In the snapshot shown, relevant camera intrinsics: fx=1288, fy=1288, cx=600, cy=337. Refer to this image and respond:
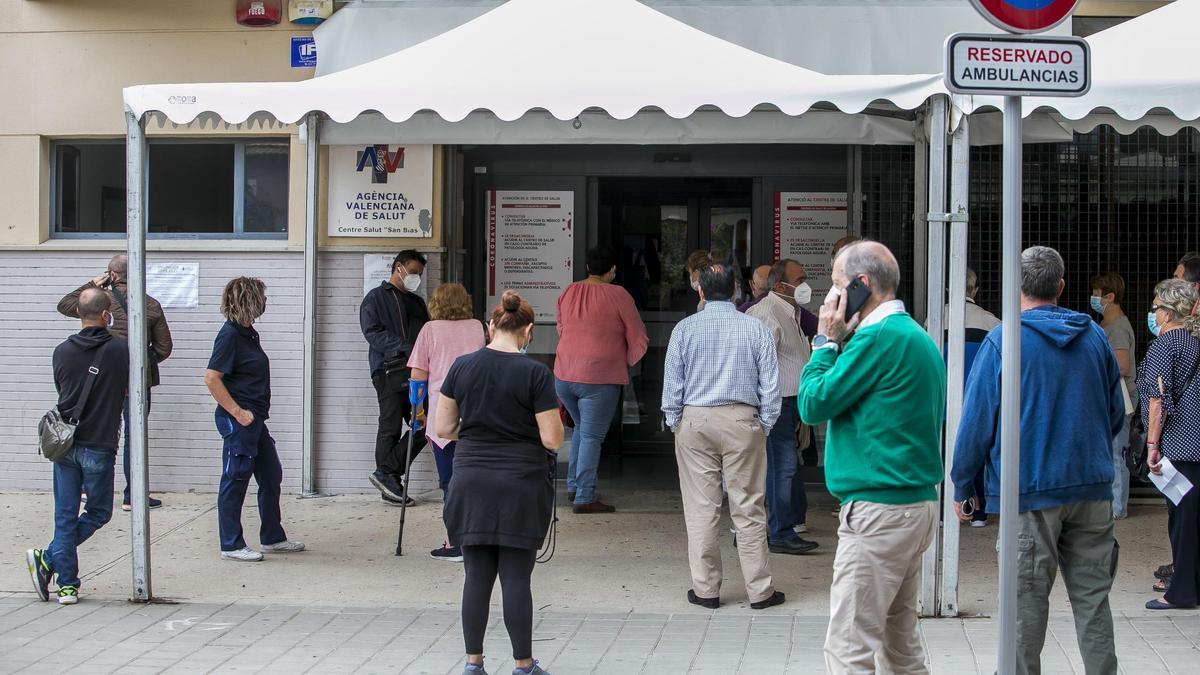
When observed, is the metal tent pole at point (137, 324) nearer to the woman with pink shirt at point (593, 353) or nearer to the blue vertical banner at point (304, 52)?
the blue vertical banner at point (304, 52)

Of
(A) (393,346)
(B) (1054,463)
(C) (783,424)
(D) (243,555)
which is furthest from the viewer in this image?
(A) (393,346)

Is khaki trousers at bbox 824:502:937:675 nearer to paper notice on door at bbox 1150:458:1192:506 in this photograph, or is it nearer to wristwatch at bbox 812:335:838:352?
wristwatch at bbox 812:335:838:352

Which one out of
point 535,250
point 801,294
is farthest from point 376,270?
point 801,294

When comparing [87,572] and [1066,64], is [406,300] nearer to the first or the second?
[87,572]

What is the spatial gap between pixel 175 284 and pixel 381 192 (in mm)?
1677

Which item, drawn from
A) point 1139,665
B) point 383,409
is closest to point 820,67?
point 383,409

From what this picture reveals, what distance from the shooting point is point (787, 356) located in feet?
25.5

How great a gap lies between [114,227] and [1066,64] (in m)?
7.80

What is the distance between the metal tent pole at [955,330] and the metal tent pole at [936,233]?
0.19 ft

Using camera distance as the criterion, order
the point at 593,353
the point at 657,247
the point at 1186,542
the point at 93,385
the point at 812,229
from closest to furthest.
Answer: the point at 1186,542 → the point at 93,385 → the point at 593,353 → the point at 812,229 → the point at 657,247

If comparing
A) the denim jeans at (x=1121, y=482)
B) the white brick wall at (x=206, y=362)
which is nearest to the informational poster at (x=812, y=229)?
the denim jeans at (x=1121, y=482)

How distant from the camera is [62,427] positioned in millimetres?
6527

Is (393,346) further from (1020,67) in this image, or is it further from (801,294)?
(1020,67)

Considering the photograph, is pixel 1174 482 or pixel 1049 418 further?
pixel 1174 482
